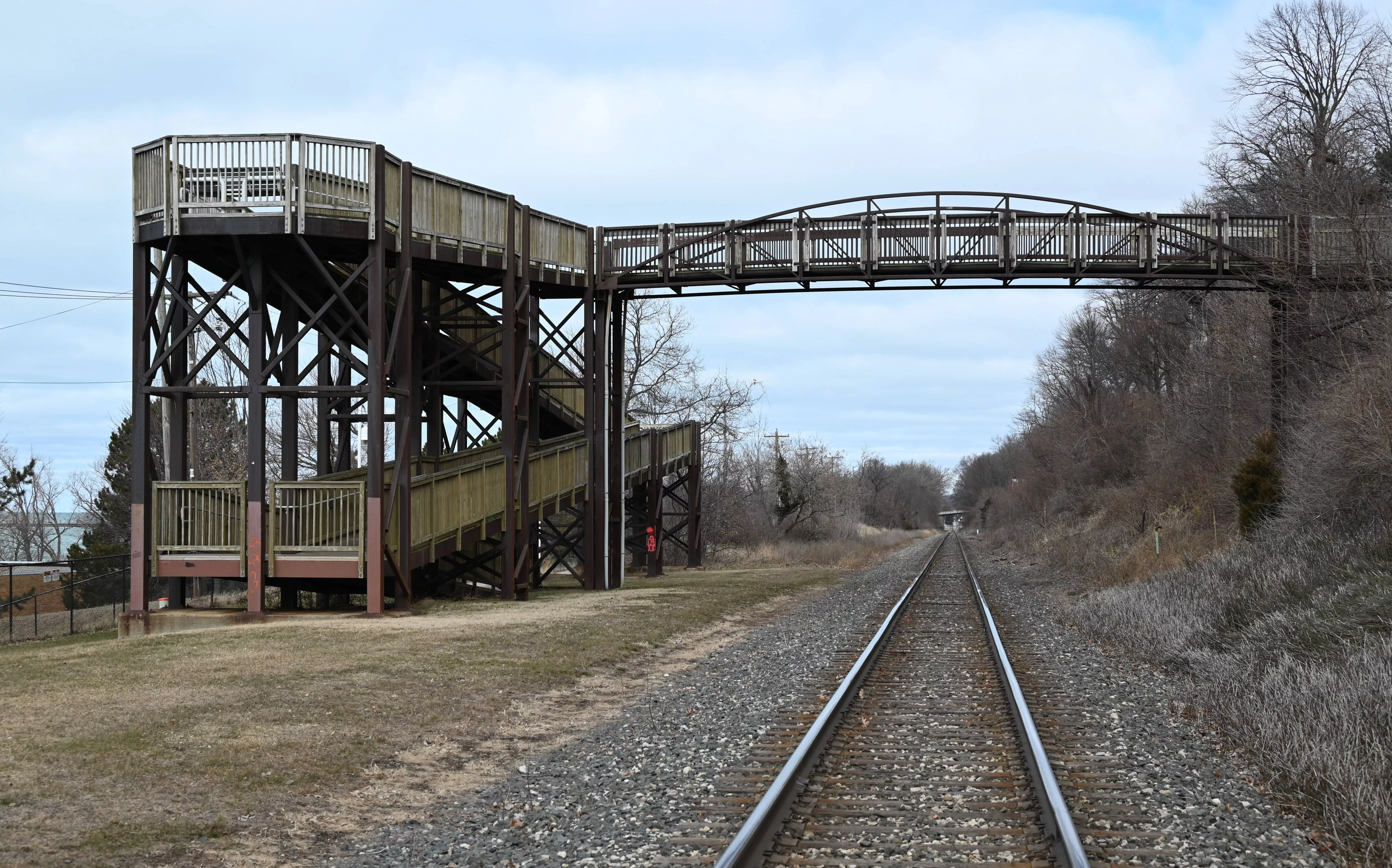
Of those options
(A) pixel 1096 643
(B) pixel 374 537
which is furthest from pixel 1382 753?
(B) pixel 374 537

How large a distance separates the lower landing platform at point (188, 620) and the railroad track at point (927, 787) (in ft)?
33.3

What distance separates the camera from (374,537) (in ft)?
A: 61.8

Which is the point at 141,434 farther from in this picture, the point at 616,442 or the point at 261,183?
the point at 616,442

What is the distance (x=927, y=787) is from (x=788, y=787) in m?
1.05

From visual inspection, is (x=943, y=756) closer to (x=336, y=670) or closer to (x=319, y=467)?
(x=336, y=670)

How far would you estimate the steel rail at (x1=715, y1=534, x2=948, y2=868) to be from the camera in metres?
6.03

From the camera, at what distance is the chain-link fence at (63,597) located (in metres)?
25.1

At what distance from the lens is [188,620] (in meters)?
18.9

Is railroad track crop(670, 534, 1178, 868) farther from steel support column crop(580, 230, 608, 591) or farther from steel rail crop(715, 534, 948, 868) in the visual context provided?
steel support column crop(580, 230, 608, 591)

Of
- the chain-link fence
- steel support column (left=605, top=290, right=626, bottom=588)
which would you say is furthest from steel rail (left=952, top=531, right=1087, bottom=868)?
steel support column (left=605, top=290, right=626, bottom=588)

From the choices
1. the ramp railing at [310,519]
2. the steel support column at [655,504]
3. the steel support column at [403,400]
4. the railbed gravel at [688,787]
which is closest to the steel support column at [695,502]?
the steel support column at [655,504]

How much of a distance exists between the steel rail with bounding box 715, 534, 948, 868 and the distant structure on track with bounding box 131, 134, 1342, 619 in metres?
10.1

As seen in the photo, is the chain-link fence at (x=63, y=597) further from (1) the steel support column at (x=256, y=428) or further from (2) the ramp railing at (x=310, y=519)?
(1) the steel support column at (x=256, y=428)

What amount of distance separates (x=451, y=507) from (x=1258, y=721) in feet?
49.3
